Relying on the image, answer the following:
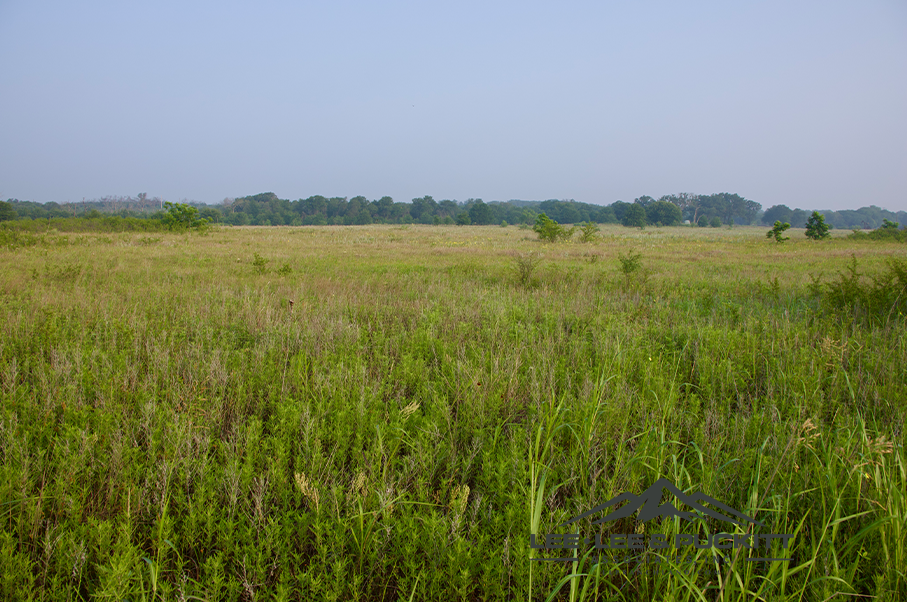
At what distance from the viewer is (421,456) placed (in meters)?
2.66

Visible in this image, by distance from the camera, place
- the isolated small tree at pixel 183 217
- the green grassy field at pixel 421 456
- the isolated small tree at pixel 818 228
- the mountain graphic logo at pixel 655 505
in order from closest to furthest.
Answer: the green grassy field at pixel 421 456, the mountain graphic logo at pixel 655 505, the isolated small tree at pixel 183 217, the isolated small tree at pixel 818 228

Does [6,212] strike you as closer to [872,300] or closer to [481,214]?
[872,300]


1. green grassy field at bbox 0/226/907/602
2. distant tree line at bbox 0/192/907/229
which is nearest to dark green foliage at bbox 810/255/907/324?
green grassy field at bbox 0/226/907/602

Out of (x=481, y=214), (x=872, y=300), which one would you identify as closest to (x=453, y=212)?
(x=481, y=214)

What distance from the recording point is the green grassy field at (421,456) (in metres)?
1.91

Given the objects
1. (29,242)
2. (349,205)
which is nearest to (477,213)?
(349,205)

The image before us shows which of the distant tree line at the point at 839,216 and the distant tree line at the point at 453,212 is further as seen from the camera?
the distant tree line at the point at 839,216

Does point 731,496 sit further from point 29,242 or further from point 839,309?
point 29,242

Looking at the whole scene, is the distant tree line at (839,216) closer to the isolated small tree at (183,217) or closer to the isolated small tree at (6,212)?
the isolated small tree at (183,217)

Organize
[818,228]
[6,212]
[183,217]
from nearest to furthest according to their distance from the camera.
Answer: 1. [183,217]
2. [818,228]
3. [6,212]

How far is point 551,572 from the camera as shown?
191 cm

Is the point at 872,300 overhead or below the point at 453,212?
below

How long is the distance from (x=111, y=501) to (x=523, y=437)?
2.50 meters

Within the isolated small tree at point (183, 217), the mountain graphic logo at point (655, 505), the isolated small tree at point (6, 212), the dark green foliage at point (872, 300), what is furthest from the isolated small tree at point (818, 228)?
the isolated small tree at point (6, 212)
